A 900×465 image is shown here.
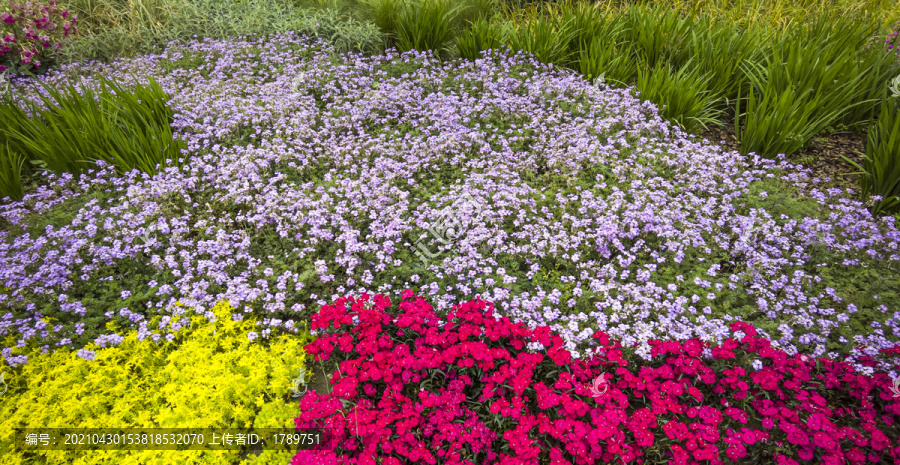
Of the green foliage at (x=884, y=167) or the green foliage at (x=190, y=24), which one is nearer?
the green foliage at (x=884, y=167)

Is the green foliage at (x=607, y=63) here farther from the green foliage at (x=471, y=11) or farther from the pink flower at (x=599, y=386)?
the pink flower at (x=599, y=386)

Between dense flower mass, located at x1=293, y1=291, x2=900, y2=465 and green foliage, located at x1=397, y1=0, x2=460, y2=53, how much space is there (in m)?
6.08

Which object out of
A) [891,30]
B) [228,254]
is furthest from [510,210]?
[891,30]

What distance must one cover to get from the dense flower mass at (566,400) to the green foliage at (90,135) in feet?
11.8

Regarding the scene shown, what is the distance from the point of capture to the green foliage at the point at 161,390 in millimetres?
3531

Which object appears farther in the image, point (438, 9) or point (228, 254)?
point (438, 9)

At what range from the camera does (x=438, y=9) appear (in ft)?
28.4

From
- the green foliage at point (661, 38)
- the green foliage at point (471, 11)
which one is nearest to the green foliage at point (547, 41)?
the green foliage at point (661, 38)

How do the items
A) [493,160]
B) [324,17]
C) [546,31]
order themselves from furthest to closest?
1. [324,17]
2. [546,31]
3. [493,160]

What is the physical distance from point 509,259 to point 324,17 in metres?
6.74

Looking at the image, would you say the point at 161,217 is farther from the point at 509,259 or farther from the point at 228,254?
the point at 509,259

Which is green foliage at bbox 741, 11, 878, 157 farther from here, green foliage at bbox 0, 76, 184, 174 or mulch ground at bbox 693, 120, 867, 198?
green foliage at bbox 0, 76, 184, 174

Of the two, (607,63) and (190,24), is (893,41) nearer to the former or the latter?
(607,63)

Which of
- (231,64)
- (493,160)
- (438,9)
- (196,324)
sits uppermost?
(438,9)
